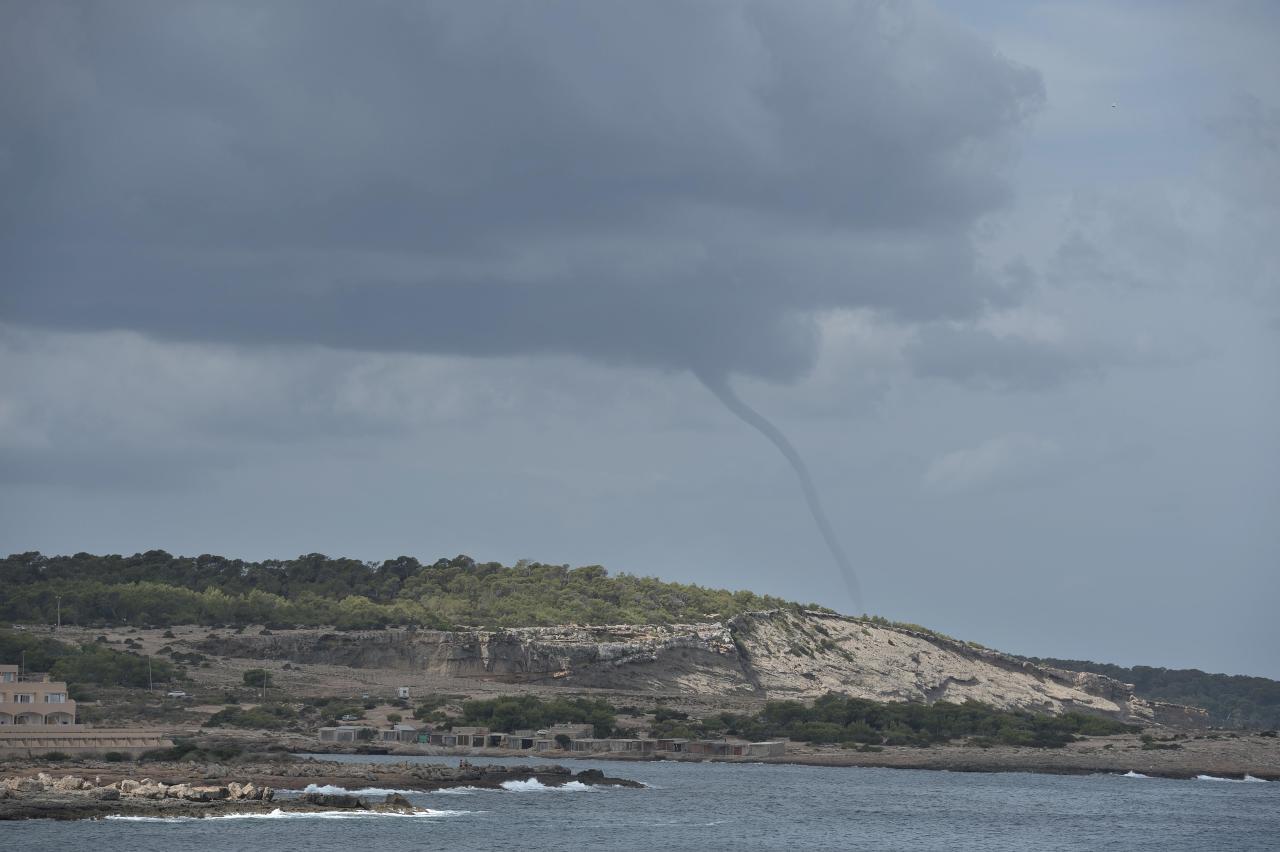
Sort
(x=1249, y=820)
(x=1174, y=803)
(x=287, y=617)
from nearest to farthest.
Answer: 1. (x=1249, y=820)
2. (x=1174, y=803)
3. (x=287, y=617)

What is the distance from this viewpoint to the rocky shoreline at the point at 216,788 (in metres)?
79.6

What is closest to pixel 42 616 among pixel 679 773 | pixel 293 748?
pixel 293 748

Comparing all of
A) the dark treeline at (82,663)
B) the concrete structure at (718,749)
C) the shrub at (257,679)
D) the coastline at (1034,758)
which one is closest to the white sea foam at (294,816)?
the coastline at (1034,758)

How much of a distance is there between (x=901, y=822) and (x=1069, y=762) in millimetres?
48005

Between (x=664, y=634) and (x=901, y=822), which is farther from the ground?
(x=664, y=634)

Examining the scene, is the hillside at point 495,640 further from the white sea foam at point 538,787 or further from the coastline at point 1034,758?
the white sea foam at point 538,787

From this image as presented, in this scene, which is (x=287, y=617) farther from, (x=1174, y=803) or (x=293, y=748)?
(x=1174, y=803)

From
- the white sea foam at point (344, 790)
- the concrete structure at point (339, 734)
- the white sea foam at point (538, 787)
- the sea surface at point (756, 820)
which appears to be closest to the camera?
the sea surface at point (756, 820)

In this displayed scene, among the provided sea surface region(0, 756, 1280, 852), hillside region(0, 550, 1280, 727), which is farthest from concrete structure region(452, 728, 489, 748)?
hillside region(0, 550, 1280, 727)

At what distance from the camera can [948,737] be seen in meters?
152

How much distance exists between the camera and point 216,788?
3418 inches

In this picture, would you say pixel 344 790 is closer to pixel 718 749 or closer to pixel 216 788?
pixel 216 788

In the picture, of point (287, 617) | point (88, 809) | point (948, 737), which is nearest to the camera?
point (88, 809)

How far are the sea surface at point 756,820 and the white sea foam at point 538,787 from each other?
26 cm
